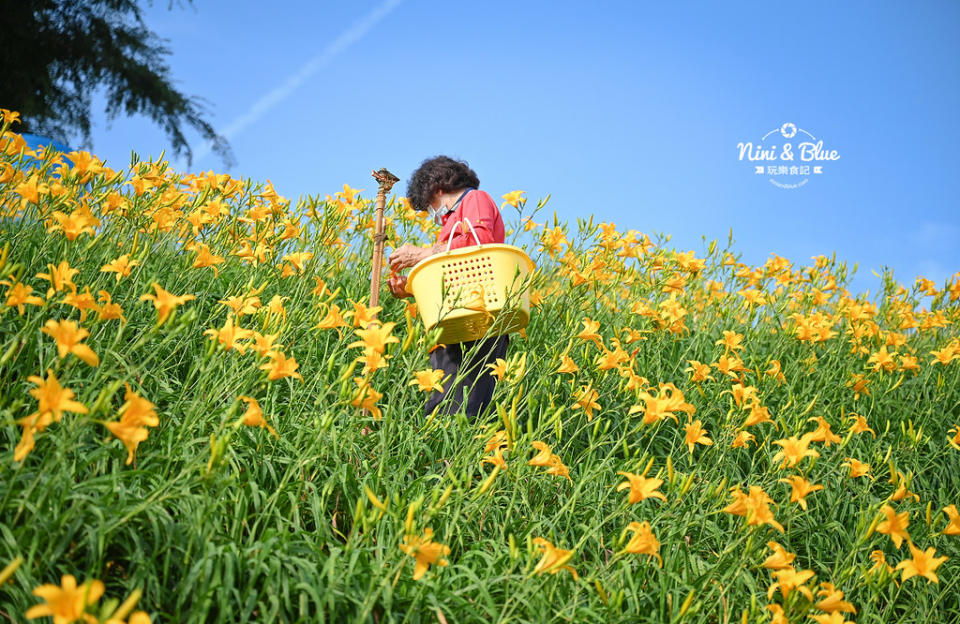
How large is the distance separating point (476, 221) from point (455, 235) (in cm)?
15

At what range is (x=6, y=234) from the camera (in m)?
3.17

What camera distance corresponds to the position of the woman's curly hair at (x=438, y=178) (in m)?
3.49

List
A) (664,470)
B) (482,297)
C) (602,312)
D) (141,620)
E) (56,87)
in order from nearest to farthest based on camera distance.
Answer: (141,620) < (482,297) < (664,470) < (602,312) < (56,87)

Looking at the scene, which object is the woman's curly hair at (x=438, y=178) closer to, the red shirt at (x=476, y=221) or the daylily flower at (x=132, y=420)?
the red shirt at (x=476, y=221)

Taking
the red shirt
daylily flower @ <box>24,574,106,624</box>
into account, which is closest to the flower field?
daylily flower @ <box>24,574,106,624</box>

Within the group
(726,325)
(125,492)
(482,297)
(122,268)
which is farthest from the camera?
(726,325)

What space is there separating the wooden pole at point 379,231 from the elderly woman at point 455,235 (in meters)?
0.09

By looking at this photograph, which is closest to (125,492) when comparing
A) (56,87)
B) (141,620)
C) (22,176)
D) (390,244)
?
(141,620)

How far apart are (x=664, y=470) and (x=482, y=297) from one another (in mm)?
1036

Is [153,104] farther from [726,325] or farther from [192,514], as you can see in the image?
[192,514]

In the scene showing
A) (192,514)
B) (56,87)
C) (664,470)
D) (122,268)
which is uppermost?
(56,87)

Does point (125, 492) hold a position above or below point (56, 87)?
below

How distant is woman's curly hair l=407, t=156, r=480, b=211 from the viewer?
349 cm

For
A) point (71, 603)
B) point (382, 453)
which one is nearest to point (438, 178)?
point (382, 453)
